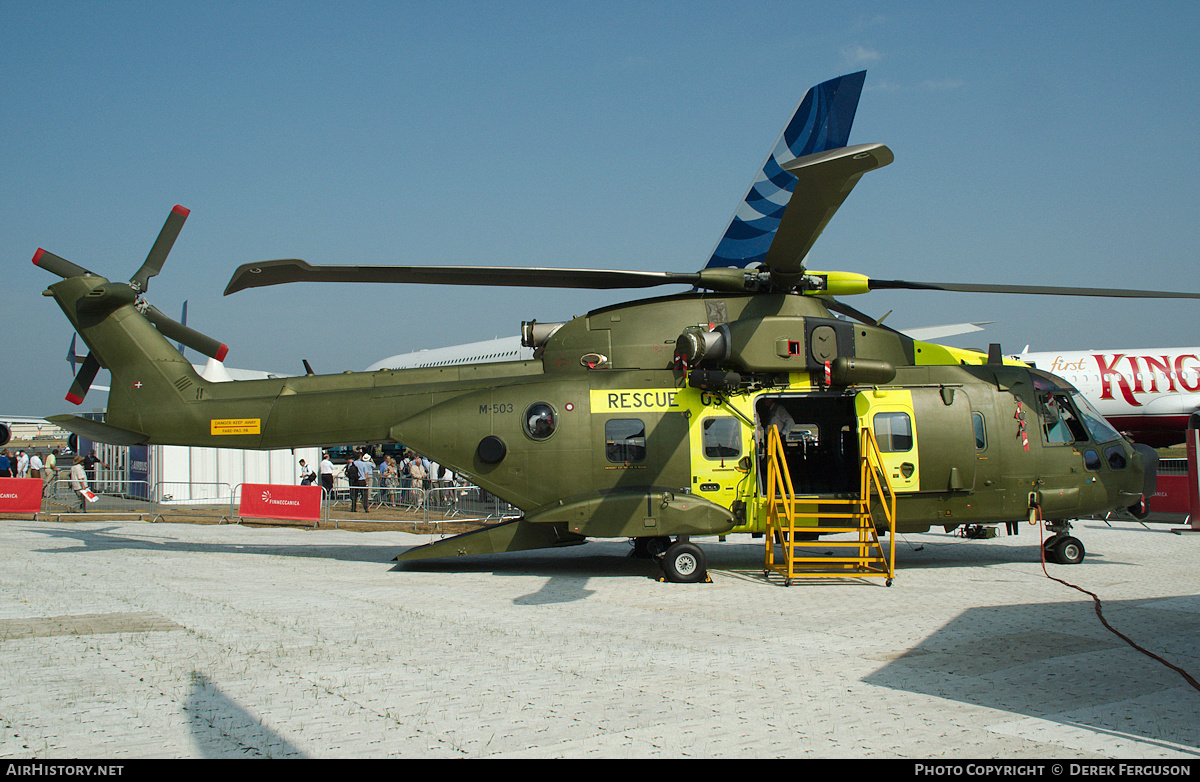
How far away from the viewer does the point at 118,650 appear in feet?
22.0

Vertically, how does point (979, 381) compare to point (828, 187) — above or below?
below

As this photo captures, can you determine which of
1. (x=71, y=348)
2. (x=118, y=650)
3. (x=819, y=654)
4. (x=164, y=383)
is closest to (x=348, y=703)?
(x=118, y=650)

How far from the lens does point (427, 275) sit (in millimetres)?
10094

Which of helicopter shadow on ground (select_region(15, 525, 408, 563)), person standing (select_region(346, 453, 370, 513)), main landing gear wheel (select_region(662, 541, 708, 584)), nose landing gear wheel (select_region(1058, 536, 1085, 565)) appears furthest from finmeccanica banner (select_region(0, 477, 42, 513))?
nose landing gear wheel (select_region(1058, 536, 1085, 565))

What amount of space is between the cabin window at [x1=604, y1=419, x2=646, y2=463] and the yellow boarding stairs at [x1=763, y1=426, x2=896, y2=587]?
1.73 m

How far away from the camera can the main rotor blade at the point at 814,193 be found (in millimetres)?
7180

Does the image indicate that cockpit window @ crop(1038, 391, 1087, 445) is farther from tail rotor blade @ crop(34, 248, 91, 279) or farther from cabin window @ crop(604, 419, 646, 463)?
tail rotor blade @ crop(34, 248, 91, 279)

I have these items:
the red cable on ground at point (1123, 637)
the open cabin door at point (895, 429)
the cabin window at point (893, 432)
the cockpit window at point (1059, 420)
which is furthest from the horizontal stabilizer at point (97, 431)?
the cockpit window at point (1059, 420)

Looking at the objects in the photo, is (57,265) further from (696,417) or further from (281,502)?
(696,417)

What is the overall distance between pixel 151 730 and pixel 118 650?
244 cm

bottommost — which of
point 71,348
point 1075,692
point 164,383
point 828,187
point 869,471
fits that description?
point 1075,692

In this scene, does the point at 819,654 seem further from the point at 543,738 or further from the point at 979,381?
the point at 979,381

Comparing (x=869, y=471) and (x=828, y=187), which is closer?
(x=828, y=187)

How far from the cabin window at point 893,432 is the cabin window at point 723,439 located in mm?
1963
